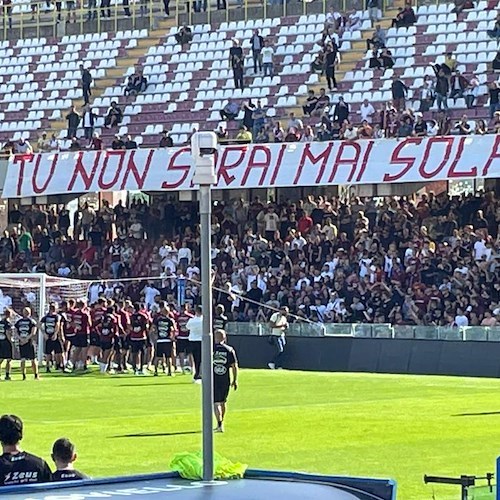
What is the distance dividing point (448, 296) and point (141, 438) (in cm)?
1537

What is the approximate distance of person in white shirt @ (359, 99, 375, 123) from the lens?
40.2 meters

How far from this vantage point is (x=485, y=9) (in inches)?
1710

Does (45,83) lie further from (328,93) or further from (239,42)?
(328,93)

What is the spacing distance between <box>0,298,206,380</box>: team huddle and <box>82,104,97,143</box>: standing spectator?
39.6 feet

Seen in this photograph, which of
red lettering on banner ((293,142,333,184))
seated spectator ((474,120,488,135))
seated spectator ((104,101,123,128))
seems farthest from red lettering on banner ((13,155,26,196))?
seated spectator ((474,120,488,135))

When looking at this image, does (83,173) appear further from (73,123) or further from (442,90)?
(442,90)

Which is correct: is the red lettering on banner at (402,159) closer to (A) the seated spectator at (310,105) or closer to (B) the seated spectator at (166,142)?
(A) the seated spectator at (310,105)

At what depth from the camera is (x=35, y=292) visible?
124ft

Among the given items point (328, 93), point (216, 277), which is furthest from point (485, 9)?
point (216, 277)

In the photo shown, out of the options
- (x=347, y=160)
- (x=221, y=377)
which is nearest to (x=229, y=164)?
(x=347, y=160)

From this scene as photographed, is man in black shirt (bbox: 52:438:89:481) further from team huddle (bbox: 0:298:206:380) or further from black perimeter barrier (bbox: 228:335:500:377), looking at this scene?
team huddle (bbox: 0:298:206:380)

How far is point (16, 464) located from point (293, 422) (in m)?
12.5

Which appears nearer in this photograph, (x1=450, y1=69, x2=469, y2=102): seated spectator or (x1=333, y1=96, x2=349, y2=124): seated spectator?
(x1=450, y1=69, x2=469, y2=102): seated spectator

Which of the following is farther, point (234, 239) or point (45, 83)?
point (45, 83)
